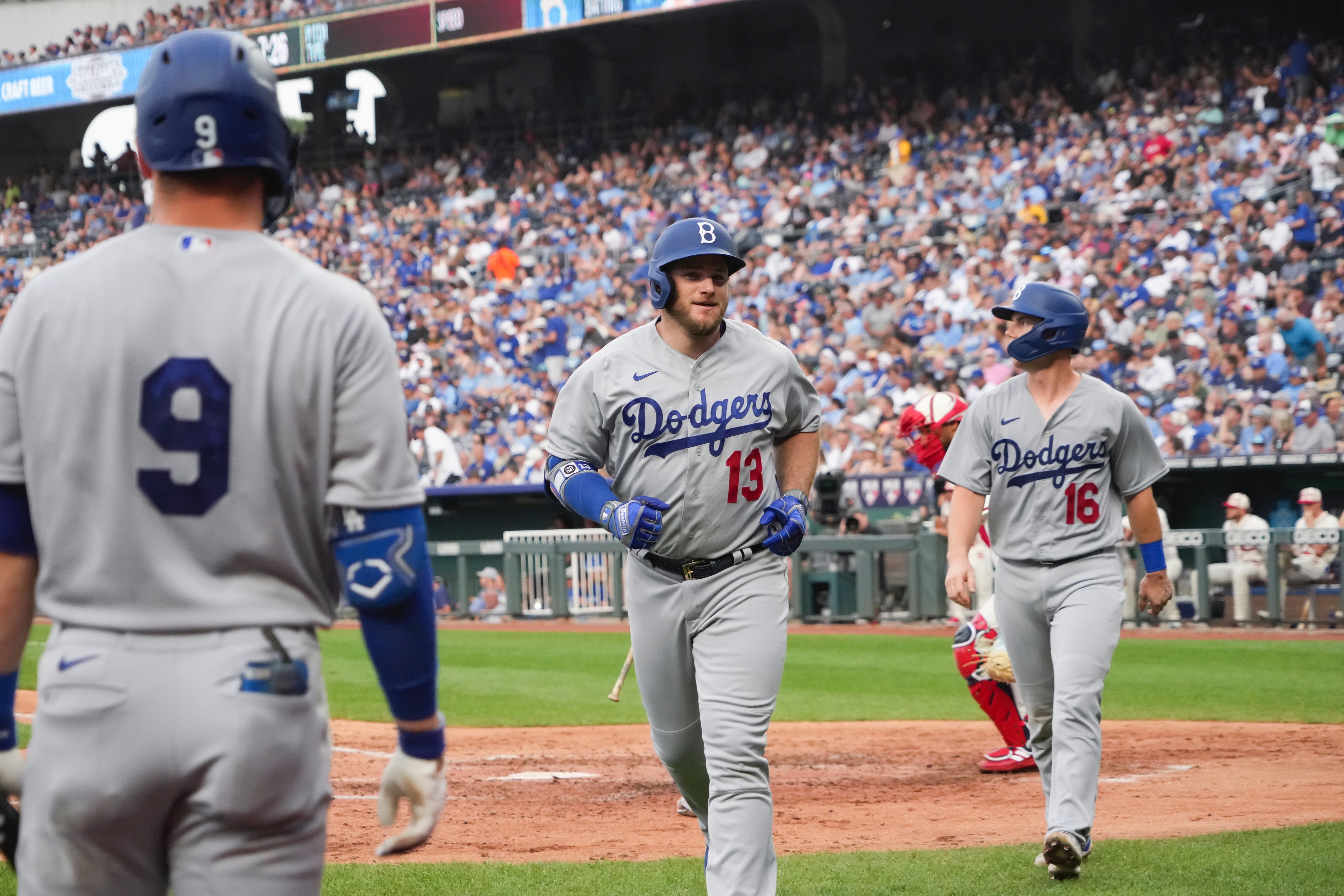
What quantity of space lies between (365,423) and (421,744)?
0.49m

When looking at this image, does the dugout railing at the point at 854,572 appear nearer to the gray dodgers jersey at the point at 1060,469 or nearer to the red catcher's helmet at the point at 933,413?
the red catcher's helmet at the point at 933,413

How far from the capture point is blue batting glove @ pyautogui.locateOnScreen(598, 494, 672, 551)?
429 cm

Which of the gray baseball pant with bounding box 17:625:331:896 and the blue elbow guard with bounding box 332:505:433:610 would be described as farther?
the blue elbow guard with bounding box 332:505:433:610

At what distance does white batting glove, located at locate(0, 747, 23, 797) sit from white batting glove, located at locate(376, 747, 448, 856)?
53 cm

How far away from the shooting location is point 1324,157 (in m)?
18.0

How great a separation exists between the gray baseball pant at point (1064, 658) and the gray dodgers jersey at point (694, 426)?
1360mm

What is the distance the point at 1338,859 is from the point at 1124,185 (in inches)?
617

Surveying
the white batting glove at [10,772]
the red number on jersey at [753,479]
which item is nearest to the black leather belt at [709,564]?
the red number on jersey at [753,479]

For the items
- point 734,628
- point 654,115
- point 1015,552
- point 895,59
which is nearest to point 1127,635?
point 1015,552

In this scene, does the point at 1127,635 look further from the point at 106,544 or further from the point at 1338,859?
the point at 106,544

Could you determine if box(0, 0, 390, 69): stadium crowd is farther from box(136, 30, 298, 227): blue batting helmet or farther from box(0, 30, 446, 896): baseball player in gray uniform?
box(0, 30, 446, 896): baseball player in gray uniform

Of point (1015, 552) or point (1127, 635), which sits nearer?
point (1015, 552)

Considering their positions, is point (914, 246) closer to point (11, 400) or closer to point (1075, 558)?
point (1075, 558)

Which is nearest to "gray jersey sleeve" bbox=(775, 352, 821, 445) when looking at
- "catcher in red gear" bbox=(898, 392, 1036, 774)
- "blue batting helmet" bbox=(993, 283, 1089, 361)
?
"blue batting helmet" bbox=(993, 283, 1089, 361)
